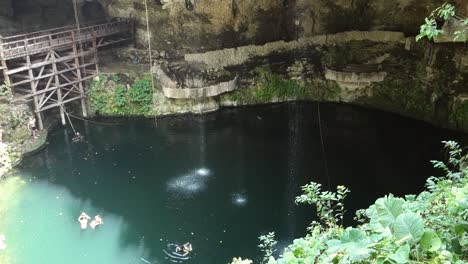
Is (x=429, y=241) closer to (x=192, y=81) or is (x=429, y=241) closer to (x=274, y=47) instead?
(x=192, y=81)

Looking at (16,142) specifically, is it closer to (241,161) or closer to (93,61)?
(93,61)

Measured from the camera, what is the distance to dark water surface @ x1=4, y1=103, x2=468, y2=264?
39.9ft

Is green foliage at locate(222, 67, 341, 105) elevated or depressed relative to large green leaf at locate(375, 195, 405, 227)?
depressed

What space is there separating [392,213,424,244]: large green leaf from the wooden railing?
15.8 metres

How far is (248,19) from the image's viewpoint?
65.9 feet

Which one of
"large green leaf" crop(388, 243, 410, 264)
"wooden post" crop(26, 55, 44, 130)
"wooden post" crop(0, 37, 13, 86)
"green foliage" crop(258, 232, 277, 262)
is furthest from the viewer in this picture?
"wooden post" crop(26, 55, 44, 130)

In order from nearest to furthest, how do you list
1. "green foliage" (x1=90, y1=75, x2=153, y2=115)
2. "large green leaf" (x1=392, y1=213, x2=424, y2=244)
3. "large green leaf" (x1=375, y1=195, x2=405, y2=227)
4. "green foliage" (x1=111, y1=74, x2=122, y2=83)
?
"large green leaf" (x1=392, y1=213, x2=424, y2=244) → "large green leaf" (x1=375, y1=195, x2=405, y2=227) → "green foliage" (x1=90, y1=75, x2=153, y2=115) → "green foliage" (x1=111, y1=74, x2=122, y2=83)

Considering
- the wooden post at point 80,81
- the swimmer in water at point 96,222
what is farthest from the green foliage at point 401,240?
the wooden post at point 80,81

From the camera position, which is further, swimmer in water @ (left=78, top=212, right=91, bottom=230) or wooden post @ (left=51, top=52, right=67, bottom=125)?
wooden post @ (left=51, top=52, right=67, bottom=125)

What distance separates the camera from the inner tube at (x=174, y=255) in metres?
11.3

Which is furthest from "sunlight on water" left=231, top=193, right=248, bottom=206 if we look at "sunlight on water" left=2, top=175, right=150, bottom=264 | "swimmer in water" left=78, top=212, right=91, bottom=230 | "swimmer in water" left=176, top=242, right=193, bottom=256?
"swimmer in water" left=78, top=212, right=91, bottom=230

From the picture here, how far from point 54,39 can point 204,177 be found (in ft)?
27.9

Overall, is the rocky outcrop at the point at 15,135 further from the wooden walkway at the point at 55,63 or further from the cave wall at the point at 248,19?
the cave wall at the point at 248,19

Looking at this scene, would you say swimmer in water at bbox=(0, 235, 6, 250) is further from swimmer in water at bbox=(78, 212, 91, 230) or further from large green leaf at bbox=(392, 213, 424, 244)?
large green leaf at bbox=(392, 213, 424, 244)
